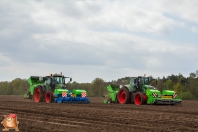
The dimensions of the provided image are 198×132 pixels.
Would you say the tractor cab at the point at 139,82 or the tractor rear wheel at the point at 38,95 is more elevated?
the tractor cab at the point at 139,82

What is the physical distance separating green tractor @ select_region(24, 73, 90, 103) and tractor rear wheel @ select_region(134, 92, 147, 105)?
351 cm

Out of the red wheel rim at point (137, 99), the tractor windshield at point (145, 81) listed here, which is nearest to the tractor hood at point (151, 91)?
the red wheel rim at point (137, 99)

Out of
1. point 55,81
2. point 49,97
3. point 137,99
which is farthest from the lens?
point 55,81

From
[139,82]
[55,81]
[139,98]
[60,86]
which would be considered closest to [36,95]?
[55,81]

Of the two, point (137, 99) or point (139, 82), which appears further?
point (139, 82)

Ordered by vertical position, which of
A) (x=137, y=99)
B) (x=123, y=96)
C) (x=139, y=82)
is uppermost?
(x=139, y=82)

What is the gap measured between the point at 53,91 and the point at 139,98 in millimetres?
6594

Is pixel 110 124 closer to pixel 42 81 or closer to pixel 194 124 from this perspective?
pixel 194 124

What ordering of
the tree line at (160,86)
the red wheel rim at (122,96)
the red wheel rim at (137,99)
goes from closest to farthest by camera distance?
the red wheel rim at (137,99) → the red wheel rim at (122,96) → the tree line at (160,86)

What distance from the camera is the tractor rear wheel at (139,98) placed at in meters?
20.9

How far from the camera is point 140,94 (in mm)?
21172

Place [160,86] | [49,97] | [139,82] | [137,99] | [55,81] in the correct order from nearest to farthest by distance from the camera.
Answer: [137,99] < [139,82] < [49,97] < [55,81] < [160,86]

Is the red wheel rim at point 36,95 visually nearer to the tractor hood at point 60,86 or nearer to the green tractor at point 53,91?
the green tractor at point 53,91

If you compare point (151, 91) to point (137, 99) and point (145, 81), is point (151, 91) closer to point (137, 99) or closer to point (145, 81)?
point (137, 99)
